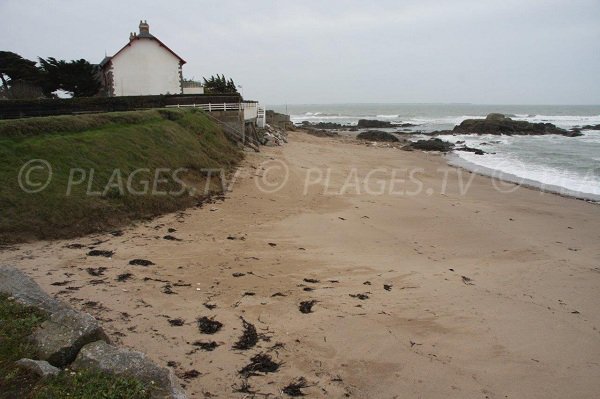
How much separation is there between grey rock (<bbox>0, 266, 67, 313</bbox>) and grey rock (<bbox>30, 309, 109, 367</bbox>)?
293mm

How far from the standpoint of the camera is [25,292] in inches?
165

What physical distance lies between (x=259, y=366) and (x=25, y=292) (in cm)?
246

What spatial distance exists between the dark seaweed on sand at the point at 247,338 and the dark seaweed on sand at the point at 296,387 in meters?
0.77

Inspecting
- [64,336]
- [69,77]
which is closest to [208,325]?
[64,336]

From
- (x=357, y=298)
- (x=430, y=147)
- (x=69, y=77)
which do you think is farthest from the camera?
(x=430, y=147)

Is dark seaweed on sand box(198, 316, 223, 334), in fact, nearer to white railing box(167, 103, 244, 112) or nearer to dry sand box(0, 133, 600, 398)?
dry sand box(0, 133, 600, 398)

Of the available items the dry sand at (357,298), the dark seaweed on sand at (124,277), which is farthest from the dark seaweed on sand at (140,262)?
the dark seaweed on sand at (124,277)

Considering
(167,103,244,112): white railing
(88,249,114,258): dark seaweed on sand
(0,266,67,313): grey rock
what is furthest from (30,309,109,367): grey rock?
(167,103,244,112): white railing

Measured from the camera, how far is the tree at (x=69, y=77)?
885 inches

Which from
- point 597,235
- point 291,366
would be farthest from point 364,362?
point 597,235

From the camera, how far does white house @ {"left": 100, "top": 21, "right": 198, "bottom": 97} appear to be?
79.9ft

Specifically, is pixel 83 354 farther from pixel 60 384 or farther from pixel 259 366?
pixel 259 366

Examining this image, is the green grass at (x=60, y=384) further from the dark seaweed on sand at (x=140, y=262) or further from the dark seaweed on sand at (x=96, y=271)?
the dark seaweed on sand at (x=140, y=262)

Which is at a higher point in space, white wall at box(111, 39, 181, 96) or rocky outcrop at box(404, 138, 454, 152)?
white wall at box(111, 39, 181, 96)
